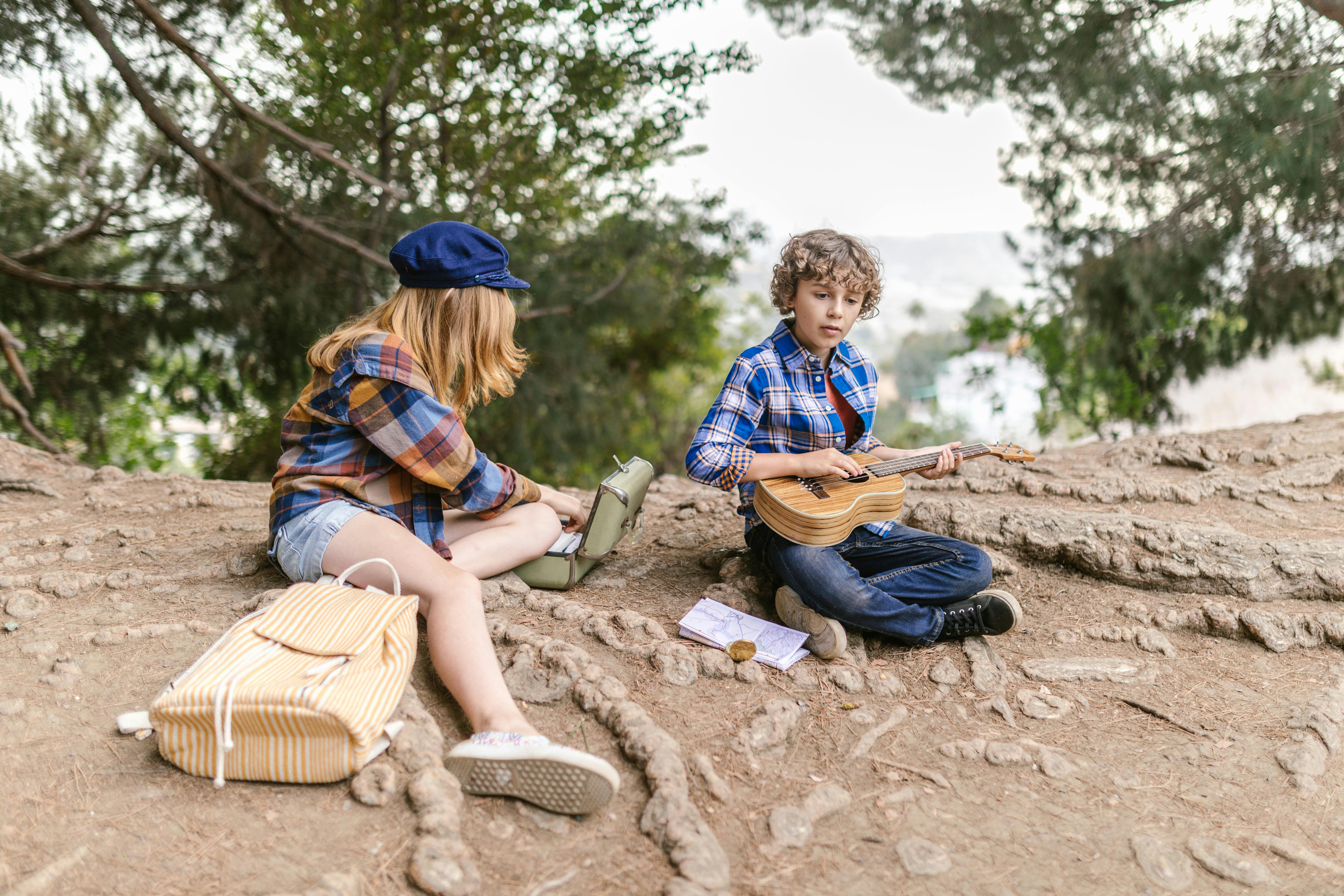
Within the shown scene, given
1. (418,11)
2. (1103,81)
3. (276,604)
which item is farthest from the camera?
(1103,81)

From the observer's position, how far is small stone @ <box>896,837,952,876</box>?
174 cm

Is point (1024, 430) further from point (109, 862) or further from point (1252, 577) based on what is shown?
point (109, 862)

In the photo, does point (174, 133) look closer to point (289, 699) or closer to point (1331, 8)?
point (289, 699)

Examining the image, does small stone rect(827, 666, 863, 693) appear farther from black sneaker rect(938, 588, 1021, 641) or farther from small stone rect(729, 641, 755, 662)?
black sneaker rect(938, 588, 1021, 641)

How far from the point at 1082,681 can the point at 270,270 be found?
19.5ft

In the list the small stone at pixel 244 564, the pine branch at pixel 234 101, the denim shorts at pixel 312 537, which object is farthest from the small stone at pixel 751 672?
the pine branch at pixel 234 101

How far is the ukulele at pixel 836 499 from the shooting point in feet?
8.20

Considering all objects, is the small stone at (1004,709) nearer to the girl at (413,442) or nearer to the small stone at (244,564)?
the girl at (413,442)

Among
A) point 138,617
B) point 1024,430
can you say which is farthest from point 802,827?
point 1024,430

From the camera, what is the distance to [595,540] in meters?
2.83

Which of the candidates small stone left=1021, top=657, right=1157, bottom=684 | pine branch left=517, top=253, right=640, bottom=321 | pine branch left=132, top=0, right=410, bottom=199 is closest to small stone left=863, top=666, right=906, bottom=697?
small stone left=1021, top=657, right=1157, bottom=684

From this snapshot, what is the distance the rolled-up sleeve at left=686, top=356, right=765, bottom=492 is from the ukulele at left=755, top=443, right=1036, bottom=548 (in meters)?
0.11

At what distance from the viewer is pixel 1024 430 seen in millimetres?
9023

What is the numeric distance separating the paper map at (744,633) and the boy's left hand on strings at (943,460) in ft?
2.17
